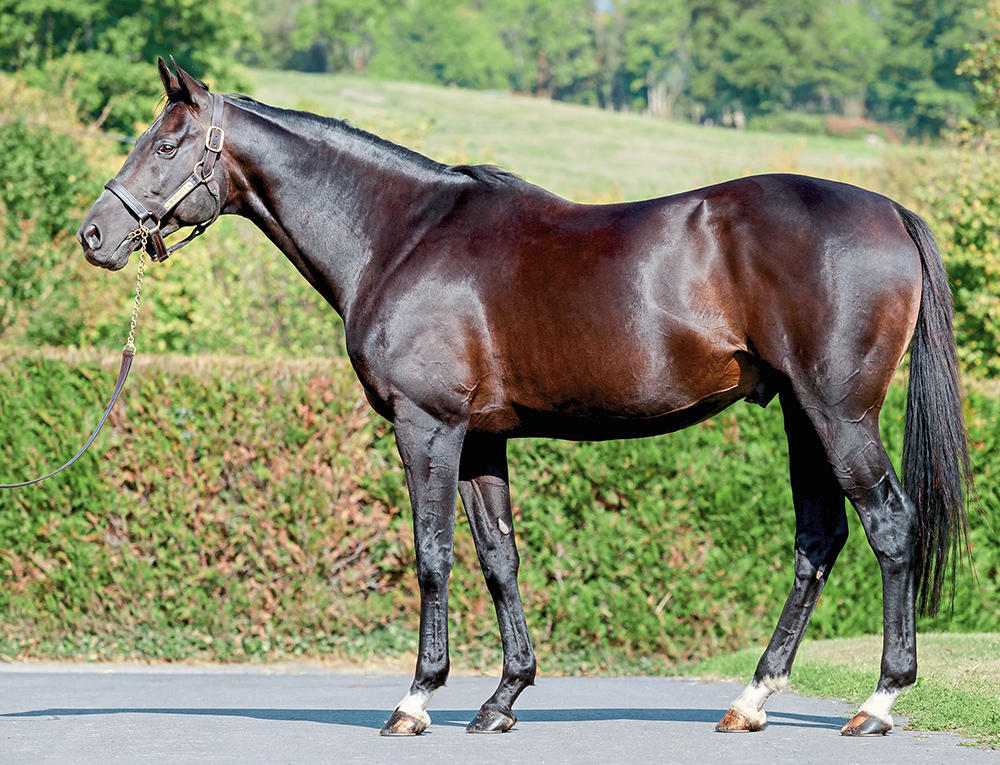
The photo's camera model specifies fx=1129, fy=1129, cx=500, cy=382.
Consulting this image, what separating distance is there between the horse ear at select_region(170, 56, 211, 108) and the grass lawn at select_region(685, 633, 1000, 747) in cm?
413

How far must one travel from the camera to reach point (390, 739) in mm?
4629

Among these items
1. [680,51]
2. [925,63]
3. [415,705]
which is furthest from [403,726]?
[680,51]

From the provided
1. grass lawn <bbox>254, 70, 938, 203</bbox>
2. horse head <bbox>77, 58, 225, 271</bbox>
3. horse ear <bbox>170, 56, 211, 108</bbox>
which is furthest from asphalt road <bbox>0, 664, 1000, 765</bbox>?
grass lawn <bbox>254, 70, 938, 203</bbox>

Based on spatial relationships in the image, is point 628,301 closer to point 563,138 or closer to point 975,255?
point 975,255

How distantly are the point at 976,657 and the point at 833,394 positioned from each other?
2.69 meters

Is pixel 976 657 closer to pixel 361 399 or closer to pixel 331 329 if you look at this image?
pixel 361 399

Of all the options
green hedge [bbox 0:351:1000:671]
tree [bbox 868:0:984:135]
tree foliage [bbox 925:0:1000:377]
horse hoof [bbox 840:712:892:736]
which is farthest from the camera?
tree [bbox 868:0:984:135]

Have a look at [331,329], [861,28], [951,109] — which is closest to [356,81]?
[951,109]

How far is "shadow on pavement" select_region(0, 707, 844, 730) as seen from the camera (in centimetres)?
516

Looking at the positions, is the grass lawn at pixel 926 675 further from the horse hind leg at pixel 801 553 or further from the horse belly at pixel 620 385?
the horse belly at pixel 620 385

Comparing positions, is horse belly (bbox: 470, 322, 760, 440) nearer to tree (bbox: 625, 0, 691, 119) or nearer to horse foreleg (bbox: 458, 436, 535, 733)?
horse foreleg (bbox: 458, 436, 535, 733)

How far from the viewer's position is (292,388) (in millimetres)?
8602

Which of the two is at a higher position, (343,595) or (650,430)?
(650,430)

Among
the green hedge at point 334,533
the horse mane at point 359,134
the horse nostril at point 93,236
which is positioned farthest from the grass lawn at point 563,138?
the horse nostril at point 93,236
